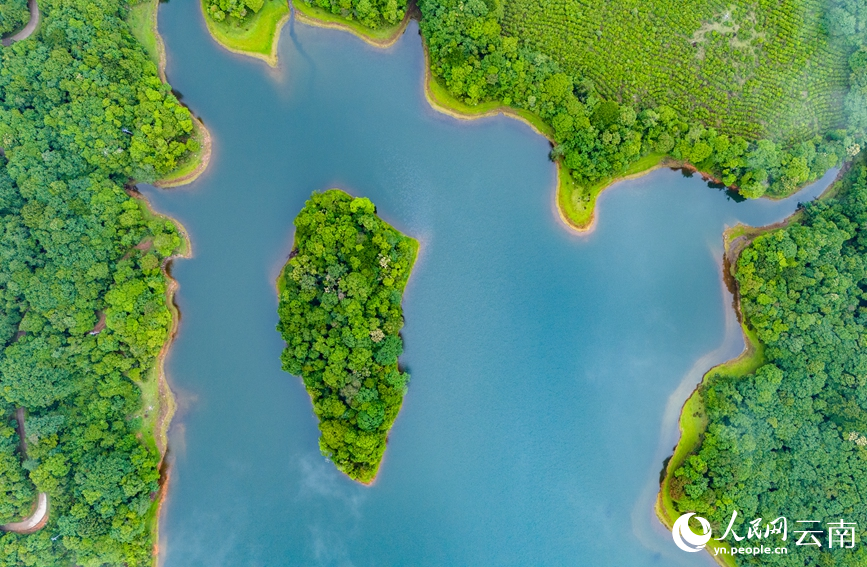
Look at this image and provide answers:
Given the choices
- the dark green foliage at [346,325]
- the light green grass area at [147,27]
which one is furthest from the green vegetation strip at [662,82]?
the light green grass area at [147,27]

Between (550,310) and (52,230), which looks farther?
(550,310)

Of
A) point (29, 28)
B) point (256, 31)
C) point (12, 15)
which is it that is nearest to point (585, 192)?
point (256, 31)

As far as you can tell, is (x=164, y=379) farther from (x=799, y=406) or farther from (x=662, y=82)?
(x=799, y=406)

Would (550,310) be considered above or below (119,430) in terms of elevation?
above

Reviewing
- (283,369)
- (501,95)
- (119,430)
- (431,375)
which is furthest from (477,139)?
(119,430)

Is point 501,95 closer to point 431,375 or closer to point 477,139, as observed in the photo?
point 477,139

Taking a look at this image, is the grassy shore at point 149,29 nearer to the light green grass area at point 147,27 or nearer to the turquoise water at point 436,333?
the light green grass area at point 147,27
